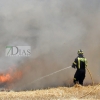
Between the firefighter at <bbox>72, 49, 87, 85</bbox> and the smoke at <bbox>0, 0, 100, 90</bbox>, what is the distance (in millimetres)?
951

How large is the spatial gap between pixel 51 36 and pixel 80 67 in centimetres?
341

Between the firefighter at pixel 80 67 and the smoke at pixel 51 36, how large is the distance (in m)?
0.95

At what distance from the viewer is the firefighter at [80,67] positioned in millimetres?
15250

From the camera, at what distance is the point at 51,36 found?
17.3 m

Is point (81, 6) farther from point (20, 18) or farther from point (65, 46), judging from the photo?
point (20, 18)

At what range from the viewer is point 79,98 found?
1199 centimetres

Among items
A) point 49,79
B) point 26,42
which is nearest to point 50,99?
point 49,79
